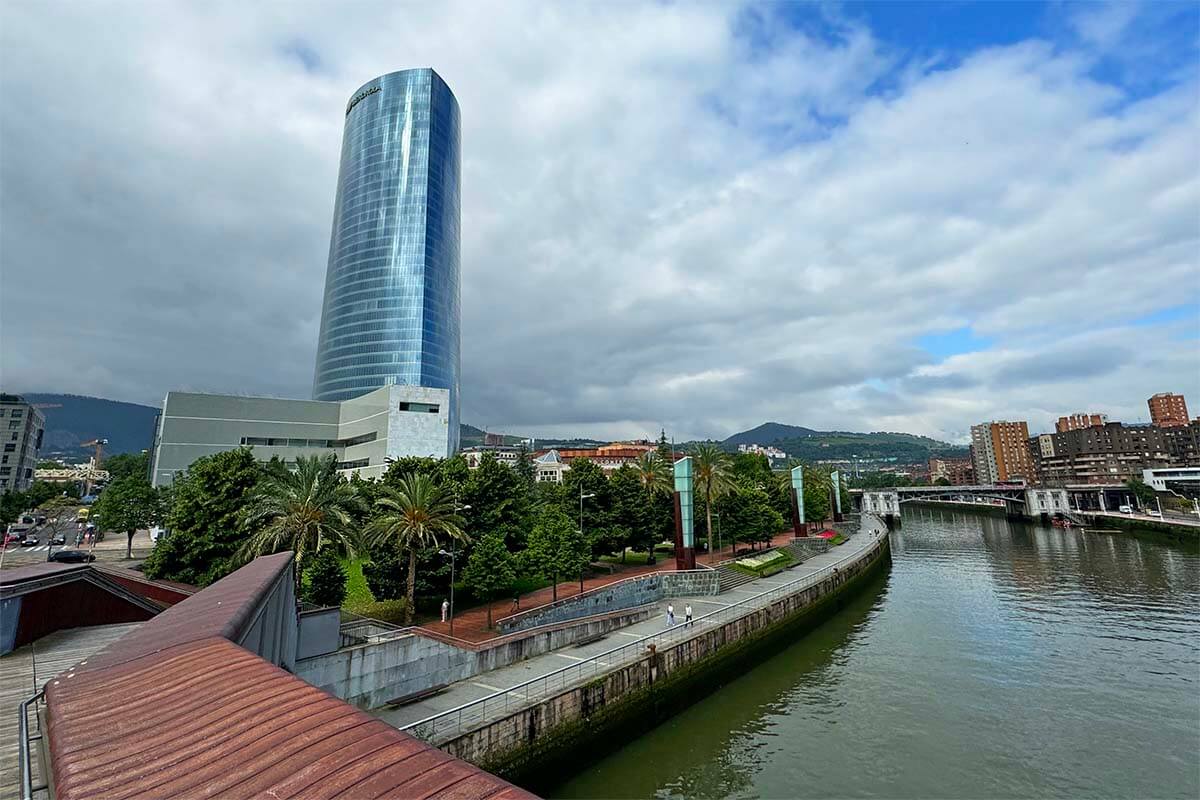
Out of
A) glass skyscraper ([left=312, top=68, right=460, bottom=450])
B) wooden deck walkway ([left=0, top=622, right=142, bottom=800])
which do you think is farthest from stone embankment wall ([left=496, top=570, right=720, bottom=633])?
glass skyscraper ([left=312, top=68, right=460, bottom=450])

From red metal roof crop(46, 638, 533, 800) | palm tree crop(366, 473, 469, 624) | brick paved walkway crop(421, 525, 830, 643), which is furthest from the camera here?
palm tree crop(366, 473, 469, 624)

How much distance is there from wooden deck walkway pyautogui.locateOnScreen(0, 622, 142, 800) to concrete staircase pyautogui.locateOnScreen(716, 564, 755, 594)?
3437cm

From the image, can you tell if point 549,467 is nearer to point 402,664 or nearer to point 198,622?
point 402,664

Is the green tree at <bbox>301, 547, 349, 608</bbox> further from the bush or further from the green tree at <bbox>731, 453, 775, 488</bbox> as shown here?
the green tree at <bbox>731, 453, 775, 488</bbox>

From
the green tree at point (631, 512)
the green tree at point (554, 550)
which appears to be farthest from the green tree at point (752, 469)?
the green tree at point (554, 550)

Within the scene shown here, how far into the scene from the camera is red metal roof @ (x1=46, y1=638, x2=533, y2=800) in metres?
4.34

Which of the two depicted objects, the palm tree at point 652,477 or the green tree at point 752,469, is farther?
the green tree at point 752,469

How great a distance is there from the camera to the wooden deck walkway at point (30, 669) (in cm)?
866

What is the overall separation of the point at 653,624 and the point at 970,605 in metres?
27.6

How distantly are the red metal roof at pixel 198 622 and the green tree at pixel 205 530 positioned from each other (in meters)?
20.1

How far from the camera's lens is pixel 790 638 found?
113 feet

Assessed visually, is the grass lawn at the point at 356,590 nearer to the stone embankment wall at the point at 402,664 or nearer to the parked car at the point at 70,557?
the stone embankment wall at the point at 402,664

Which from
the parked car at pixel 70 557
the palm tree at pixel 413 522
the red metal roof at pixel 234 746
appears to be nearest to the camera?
the red metal roof at pixel 234 746

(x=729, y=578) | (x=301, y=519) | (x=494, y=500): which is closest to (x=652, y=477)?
(x=729, y=578)
